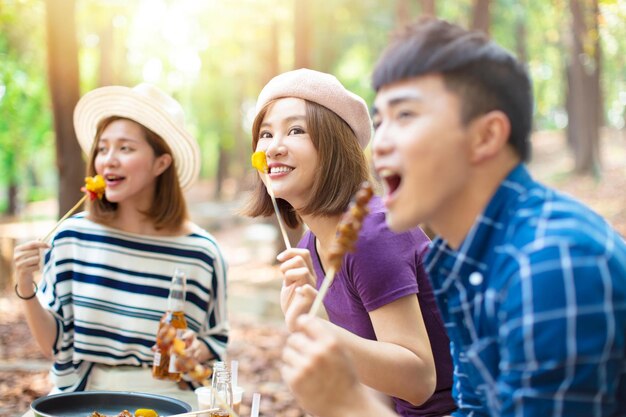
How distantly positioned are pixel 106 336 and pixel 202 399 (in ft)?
4.04

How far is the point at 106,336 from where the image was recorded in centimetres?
373

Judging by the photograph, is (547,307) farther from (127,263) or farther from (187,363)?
(127,263)

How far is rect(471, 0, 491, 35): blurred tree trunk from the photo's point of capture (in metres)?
9.30

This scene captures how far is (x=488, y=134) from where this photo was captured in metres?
1.71

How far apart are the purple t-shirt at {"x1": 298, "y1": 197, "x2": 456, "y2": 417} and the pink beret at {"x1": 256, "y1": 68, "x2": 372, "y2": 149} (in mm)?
365

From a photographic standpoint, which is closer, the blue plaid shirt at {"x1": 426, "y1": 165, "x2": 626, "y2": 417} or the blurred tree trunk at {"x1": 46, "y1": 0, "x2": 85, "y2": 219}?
the blue plaid shirt at {"x1": 426, "y1": 165, "x2": 626, "y2": 417}

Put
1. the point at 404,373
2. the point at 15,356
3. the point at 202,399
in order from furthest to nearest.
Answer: the point at 15,356 → the point at 202,399 → the point at 404,373

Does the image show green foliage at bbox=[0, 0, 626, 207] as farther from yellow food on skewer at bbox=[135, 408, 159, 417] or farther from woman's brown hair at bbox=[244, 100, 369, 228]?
yellow food on skewer at bbox=[135, 408, 159, 417]

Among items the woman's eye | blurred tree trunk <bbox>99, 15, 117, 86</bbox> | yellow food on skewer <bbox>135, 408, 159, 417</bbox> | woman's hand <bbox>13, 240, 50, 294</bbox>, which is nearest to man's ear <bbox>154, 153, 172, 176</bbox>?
woman's hand <bbox>13, 240, 50, 294</bbox>

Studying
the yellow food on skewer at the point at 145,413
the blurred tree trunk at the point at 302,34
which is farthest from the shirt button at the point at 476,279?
the blurred tree trunk at the point at 302,34

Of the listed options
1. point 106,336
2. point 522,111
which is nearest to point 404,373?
point 522,111

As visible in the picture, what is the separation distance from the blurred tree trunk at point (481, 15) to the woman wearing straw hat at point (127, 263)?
6244 mm

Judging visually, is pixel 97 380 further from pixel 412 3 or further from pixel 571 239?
pixel 412 3

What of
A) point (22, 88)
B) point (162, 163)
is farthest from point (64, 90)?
point (22, 88)
